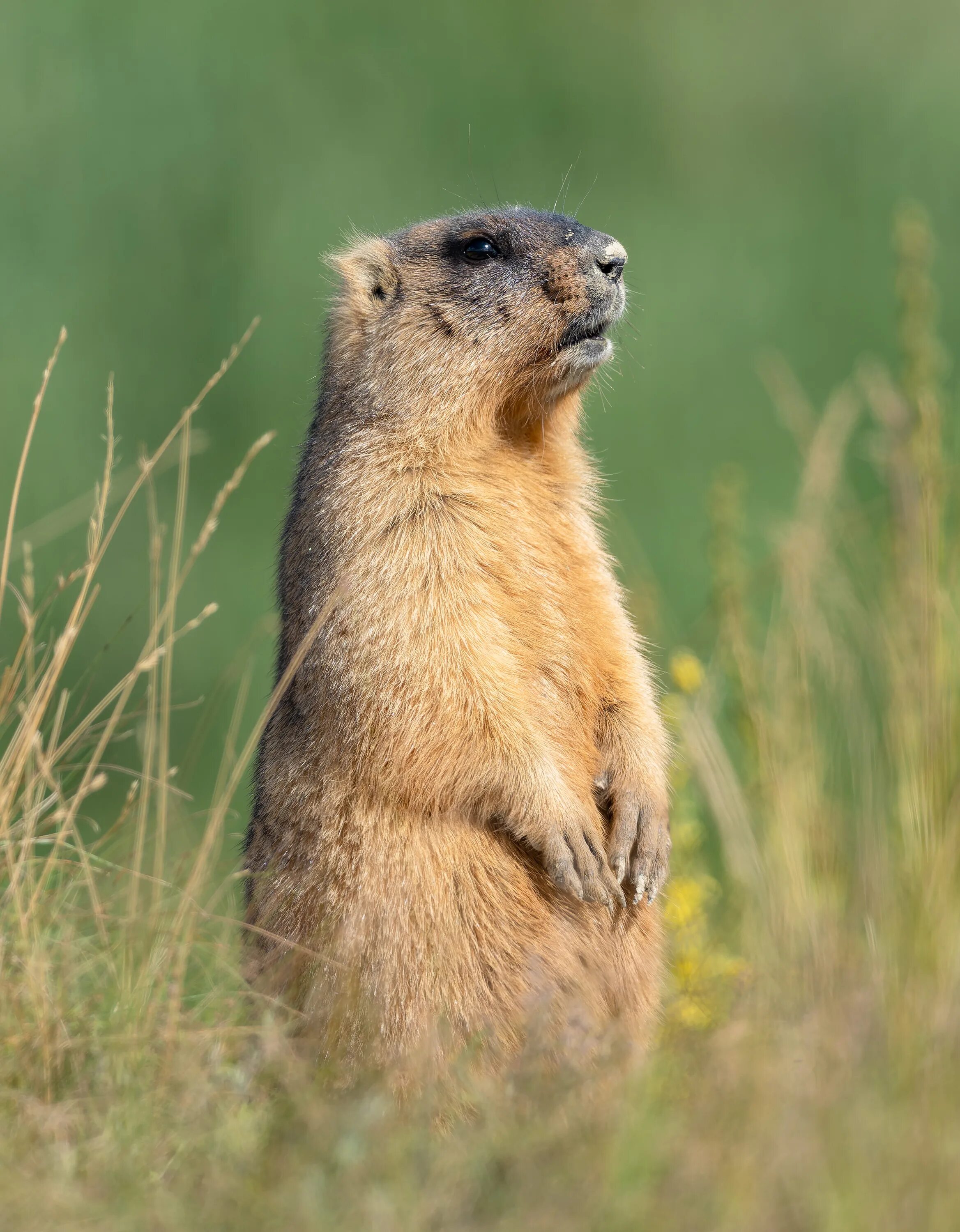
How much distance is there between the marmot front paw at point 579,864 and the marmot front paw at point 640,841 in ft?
0.39

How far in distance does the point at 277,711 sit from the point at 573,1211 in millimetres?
Result: 2309

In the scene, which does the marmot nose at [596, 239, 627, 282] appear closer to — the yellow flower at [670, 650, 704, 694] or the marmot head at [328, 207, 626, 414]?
the marmot head at [328, 207, 626, 414]

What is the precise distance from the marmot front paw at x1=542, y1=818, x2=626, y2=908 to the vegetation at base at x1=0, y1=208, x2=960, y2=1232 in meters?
0.39

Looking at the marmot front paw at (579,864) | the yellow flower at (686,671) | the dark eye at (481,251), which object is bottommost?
the marmot front paw at (579,864)

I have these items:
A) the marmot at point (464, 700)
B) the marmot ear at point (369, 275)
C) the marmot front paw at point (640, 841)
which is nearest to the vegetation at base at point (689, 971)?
the marmot at point (464, 700)

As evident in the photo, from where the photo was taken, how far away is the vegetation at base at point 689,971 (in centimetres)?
238

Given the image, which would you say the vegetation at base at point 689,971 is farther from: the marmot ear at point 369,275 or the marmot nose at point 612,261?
the marmot nose at point 612,261

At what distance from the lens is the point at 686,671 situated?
5.47 m

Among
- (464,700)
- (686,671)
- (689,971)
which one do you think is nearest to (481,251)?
(464,700)

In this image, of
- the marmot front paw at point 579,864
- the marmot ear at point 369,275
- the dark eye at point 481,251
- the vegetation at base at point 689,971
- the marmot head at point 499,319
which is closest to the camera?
the vegetation at base at point 689,971

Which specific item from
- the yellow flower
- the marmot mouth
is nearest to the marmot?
the marmot mouth

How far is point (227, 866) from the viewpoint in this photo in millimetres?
4359

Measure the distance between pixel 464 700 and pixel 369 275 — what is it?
1.65 metres

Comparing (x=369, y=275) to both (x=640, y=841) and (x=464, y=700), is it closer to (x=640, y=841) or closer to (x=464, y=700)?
(x=464, y=700)
